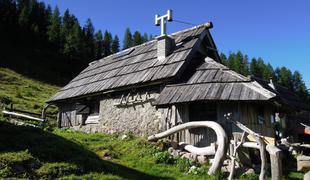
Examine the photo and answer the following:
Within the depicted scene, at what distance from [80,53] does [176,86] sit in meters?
51.0

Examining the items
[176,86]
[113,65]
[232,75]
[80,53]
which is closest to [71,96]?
[113,65]

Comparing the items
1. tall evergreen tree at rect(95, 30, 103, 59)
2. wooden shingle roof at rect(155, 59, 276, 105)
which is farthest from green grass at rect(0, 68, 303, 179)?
tall evergreen tree at rect(95, 30, 103, 59)

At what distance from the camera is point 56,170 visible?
8844 mm

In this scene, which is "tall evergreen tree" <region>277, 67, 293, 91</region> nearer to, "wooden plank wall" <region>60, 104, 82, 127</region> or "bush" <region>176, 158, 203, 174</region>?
"wooden plank wall" <region>60, 104, 82, 127</region>

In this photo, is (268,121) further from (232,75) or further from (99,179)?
(99,179)

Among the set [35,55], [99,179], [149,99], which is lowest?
[99,179]

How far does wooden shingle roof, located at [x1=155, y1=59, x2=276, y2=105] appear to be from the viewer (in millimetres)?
13034

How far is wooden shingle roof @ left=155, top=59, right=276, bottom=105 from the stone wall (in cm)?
142

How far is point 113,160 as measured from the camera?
12.8 meters

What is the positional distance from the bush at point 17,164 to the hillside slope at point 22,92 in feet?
66.0

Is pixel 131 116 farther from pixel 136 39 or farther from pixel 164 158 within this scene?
pixel 136 39

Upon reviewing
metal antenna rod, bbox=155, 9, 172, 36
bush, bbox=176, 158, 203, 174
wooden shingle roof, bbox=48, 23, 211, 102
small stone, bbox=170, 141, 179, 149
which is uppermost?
metal antenna rod, bbox=155, 9, 172, 36

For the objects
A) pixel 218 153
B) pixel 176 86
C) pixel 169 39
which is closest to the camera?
pixel 218 153

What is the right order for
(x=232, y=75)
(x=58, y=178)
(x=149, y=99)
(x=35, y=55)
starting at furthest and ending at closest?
1. (x=35, y=55)
2. (x=149, y=99)
3. (x=232, y=75)
4. (x=58, y=178)
